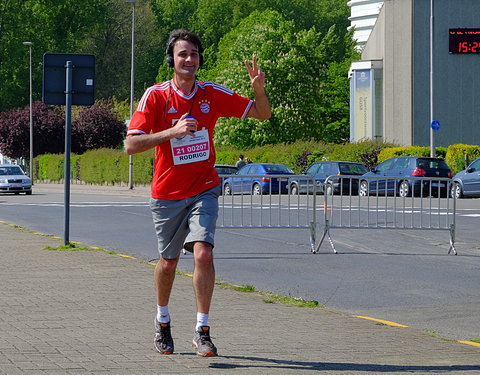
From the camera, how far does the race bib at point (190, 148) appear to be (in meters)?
7.24

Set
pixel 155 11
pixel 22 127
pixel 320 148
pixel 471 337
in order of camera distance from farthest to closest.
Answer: pixel 155 11
pixel 22 127
pixel 320 148
pixel 471 337

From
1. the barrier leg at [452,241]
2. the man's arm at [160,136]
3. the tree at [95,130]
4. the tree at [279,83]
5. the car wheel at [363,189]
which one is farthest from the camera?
the tree at [95,130]

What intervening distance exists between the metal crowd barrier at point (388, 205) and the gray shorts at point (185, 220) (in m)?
9.88

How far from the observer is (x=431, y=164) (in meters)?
40.0

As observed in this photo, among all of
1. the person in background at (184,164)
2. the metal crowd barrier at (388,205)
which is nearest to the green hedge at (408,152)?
the metal crowd barrier at (388,205)

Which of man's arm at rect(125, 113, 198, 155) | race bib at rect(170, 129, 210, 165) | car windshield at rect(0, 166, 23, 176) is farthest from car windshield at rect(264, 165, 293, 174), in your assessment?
man's arm at rect(125, 113, 198, 155)

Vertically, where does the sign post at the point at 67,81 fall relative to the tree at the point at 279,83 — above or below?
below

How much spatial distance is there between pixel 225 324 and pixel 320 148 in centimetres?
4381

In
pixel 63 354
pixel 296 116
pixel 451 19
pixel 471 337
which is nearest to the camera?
pixel 63 354

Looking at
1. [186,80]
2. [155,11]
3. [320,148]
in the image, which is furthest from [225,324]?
[155,11]

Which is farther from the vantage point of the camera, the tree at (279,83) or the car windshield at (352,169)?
the tree at (279,83)

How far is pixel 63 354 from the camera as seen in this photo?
7.11m

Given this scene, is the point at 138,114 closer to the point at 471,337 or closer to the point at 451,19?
the point at 471,337

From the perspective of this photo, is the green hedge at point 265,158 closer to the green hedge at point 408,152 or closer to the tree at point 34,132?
the green hedge at point 408,152
